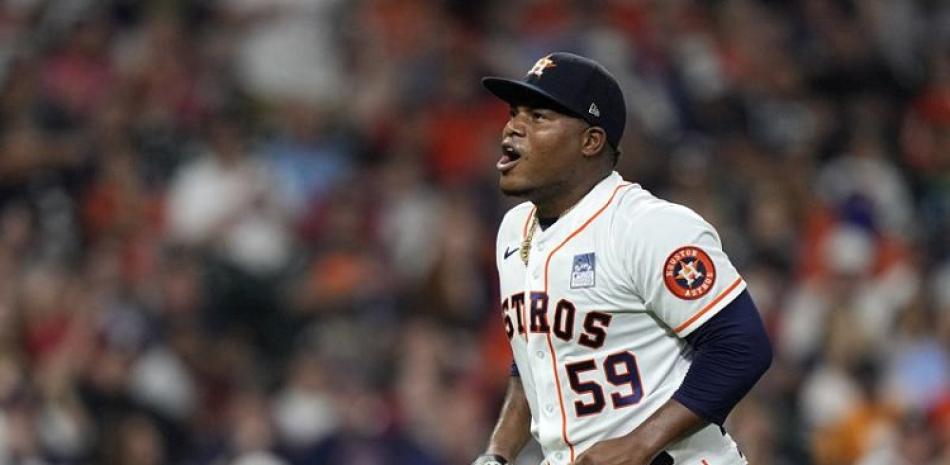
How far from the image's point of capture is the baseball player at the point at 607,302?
4.48 metres

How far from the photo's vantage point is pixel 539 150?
15.7ft

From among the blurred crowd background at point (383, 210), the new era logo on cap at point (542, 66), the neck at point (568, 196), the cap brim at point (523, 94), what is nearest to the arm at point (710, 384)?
the neck at point (568, 196)

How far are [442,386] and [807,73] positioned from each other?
4022mm

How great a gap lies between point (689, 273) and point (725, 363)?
242 mm

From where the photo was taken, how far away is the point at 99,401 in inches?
368

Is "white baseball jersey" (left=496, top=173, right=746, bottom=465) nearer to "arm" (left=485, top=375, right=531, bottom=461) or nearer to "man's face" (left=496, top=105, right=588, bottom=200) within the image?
"man's face" (left=496, top=105, right=588, bottom=200)

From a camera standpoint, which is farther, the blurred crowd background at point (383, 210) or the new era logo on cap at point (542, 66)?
the blurred crowd background at point (383, 210)

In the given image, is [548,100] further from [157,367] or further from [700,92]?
[700,92]

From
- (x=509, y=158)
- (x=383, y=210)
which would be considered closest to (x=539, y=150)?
(x=509, y=158)

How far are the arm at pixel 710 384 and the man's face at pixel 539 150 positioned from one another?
61 centimetres

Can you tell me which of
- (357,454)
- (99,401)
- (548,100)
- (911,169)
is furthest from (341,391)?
(548,100)

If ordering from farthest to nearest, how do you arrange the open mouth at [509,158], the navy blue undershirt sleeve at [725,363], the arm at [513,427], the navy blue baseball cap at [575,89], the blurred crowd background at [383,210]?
1. the blurred crowd background at [383,210]
2. the arm at [513,427]
3. the open mouth at [509,158]
4. the navy blue baseball cap at [575,89]
5. the navy blue undershirt sleeve at [725,363]

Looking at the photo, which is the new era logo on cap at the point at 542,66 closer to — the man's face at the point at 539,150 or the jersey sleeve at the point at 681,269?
the man's face at the point at 539,150

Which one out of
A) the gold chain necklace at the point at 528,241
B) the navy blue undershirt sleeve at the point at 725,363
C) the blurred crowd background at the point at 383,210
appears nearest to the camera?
the navy blue undershirt sleeve at the point at 725,363
